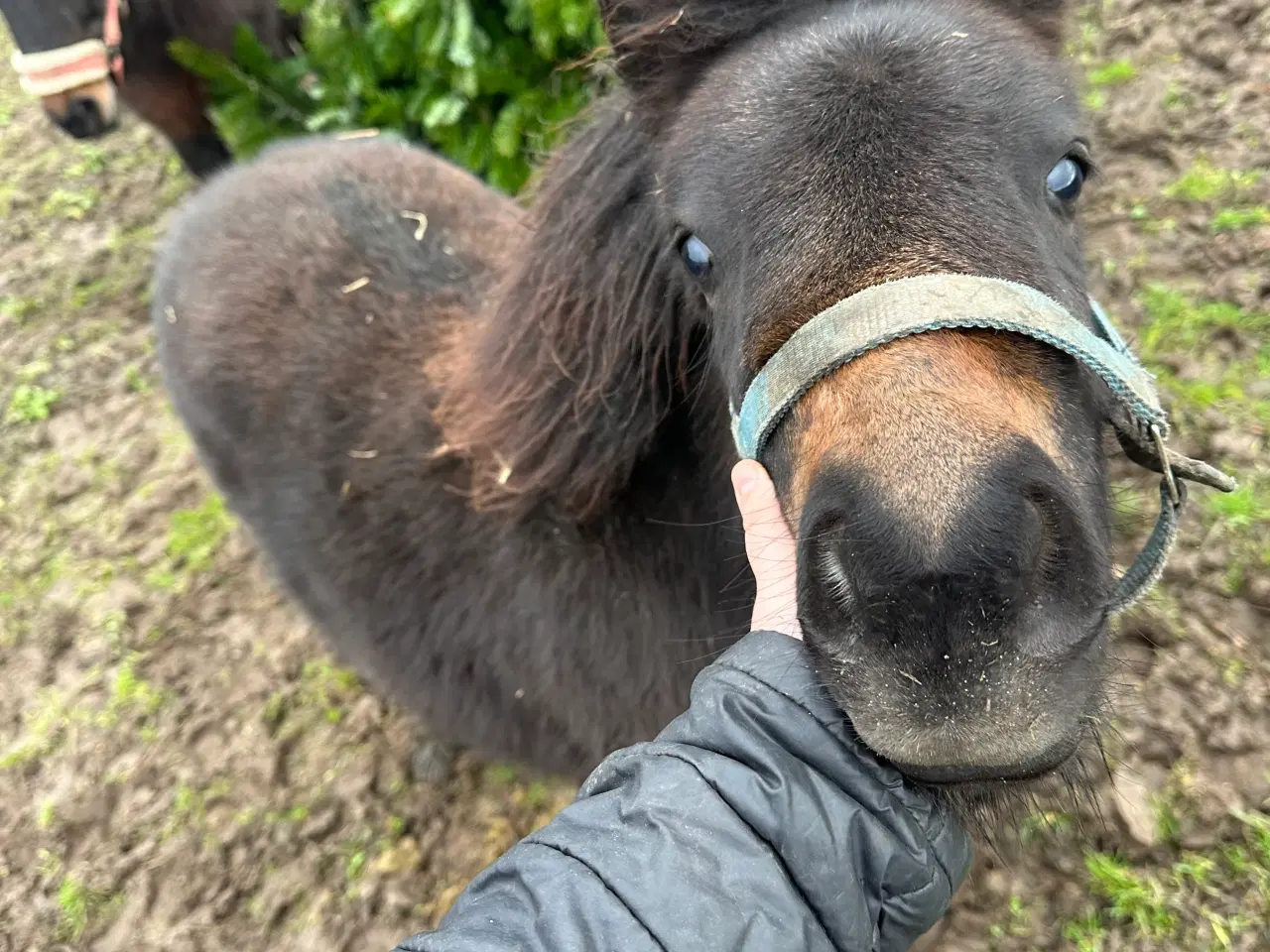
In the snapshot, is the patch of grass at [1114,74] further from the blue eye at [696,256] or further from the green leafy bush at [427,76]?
the blue eye at [696,256]

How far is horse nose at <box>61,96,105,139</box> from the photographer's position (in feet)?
15.9

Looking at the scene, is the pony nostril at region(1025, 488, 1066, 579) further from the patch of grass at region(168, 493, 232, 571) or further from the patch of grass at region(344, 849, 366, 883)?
the patch of grass at region(168, 493, 232, 571)

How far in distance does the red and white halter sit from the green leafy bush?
57cm

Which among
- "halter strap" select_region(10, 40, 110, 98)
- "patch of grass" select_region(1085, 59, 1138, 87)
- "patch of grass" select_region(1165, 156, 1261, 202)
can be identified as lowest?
"patch of grass" select_region(1165, 156, 1261, 202)

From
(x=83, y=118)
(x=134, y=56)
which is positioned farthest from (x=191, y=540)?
(x=134, y=56)

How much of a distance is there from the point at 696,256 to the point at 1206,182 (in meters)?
3.08

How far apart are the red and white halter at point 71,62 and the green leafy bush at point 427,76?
0.57m

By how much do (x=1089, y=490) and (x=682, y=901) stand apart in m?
0.92

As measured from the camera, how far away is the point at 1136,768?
8.55 feet

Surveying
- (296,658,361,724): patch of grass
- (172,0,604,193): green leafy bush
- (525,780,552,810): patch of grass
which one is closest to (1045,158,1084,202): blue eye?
(172,0,604,193): green leafy bush

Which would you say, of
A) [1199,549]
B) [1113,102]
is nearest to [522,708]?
[1199,549]

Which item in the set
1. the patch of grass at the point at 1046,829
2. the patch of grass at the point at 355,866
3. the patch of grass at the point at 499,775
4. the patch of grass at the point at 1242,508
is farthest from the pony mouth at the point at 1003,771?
the patch of grass at the point at 355,866

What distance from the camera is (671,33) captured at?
1.66m

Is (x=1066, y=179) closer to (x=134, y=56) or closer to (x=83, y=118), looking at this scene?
(x=83, y=118)
